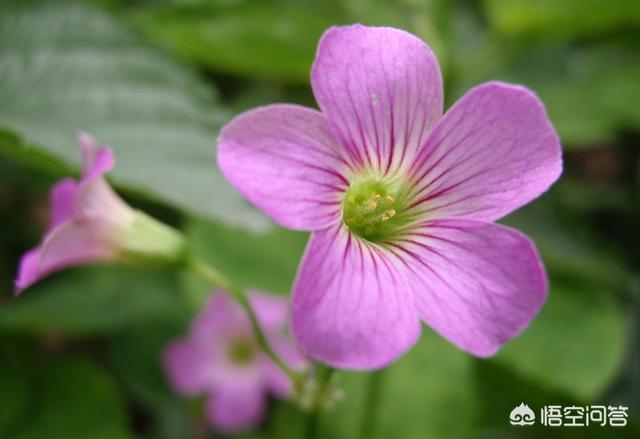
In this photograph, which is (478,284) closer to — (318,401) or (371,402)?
(318,401)

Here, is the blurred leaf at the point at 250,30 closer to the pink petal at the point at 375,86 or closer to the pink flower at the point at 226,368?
the pink flower at the point at 226,368

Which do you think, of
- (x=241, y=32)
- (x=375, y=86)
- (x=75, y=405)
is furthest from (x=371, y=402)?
(x=241, y=32)

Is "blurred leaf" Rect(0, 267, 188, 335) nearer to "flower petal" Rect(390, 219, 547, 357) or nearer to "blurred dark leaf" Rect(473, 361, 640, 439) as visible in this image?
"blurred dark leaf" Rect(473, 361, 640, 439)

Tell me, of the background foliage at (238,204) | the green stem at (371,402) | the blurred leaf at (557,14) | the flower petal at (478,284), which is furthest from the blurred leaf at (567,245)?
the flower petal at (478,284)

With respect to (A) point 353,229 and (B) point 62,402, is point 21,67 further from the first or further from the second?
(A) point 353,229

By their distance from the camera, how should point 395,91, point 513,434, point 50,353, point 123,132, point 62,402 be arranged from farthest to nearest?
1. point 50,353
2. point 62,402
3. point 513,434
4. point 123,132
5. point 395,91

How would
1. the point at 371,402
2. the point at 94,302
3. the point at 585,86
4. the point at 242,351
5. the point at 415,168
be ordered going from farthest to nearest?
the point at 585,86 < the point at 242,351 < the point at 94,302 < the point at 371,402 < the point at 415,168

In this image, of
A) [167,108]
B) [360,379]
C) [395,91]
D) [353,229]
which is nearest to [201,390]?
[360,379]
